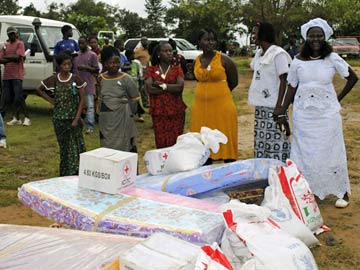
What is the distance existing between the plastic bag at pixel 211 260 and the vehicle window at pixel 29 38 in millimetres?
8323

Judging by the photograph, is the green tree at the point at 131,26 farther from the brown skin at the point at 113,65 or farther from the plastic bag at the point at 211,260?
the plastic bag at the point at 211,260

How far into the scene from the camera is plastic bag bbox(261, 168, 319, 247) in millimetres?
3491

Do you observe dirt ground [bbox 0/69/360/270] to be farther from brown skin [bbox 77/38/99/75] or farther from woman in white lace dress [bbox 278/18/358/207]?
brown skin [bbox 77/38/99/75]

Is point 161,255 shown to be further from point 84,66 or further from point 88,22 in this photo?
point 88,22

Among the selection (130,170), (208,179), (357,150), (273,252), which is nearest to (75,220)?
(130,170)

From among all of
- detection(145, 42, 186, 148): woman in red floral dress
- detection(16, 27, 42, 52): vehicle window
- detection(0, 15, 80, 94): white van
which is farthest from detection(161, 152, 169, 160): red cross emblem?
detection(16, 27, 42, 52): vehicle window

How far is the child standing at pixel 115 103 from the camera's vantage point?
4949mm

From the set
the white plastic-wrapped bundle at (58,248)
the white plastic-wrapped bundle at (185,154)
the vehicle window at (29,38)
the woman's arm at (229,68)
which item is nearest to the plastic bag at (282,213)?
the white plastic-wrapped bundle at (185,154)

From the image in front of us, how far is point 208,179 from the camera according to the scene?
12.2 feet

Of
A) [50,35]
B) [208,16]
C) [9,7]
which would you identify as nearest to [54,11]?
[9,7]

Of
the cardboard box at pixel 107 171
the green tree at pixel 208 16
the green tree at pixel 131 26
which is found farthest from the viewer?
the green tree at pixel 131 26

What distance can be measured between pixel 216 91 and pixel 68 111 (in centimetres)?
149

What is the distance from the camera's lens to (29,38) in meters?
10.1

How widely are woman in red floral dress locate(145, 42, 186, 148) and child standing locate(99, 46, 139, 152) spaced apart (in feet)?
1.05
